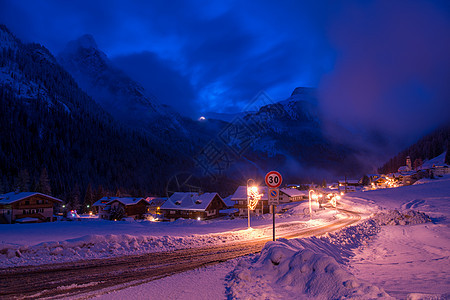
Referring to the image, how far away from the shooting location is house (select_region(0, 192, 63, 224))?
53.2 metres

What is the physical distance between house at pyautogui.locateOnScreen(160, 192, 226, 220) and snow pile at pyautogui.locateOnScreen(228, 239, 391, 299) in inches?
2135

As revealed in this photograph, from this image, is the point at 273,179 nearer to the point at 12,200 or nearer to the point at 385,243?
the point at 385,243

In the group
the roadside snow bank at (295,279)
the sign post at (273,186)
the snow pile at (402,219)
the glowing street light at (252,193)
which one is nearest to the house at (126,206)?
the glowing street light at (252,193)

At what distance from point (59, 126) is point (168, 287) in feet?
581

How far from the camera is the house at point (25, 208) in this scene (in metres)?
53.2

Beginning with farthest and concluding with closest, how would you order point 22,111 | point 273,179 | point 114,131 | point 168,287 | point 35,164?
point 114,131, point 22,111, point 35,164, point 273,179, point 168,287

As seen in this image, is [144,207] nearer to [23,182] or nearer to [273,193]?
[23,182]

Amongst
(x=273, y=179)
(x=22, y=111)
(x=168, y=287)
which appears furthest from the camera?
(x=22, y=111)

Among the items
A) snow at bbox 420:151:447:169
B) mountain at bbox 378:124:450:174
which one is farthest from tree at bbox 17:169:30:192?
mountain at bbox 378:124:450:174

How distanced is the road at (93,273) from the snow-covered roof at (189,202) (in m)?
49.7

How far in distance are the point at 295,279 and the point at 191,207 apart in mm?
56593

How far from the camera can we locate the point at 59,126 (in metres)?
152

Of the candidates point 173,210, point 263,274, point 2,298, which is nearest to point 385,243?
point 263,274

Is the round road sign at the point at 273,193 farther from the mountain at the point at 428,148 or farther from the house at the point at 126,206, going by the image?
the mountain at the point at 428,148
